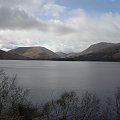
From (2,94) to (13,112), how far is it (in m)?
4.62

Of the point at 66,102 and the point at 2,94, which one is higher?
the point at 2,94

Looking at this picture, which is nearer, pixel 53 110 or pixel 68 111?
pixel 53 110

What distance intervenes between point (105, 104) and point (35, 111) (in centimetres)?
1732

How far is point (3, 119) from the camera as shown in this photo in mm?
19984

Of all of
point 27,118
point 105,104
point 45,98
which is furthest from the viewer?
point 45,98

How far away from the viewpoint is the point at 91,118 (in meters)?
32.5

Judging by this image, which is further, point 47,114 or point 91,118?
point 91,118

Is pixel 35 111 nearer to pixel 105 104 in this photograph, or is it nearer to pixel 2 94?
pixel 2 94

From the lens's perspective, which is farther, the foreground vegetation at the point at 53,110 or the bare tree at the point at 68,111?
the bare tree at the point at 68,111

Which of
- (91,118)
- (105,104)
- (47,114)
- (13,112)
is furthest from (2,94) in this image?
(105,104)

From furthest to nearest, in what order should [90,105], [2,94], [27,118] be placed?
[90,105], [2,94], [27,118]

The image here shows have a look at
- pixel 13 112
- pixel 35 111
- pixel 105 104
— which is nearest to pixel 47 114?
pixel 35 111

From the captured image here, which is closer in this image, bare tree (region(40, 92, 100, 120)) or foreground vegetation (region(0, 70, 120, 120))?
foreground vegetation (region(0, 70, 120, 120))

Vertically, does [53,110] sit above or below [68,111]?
above
